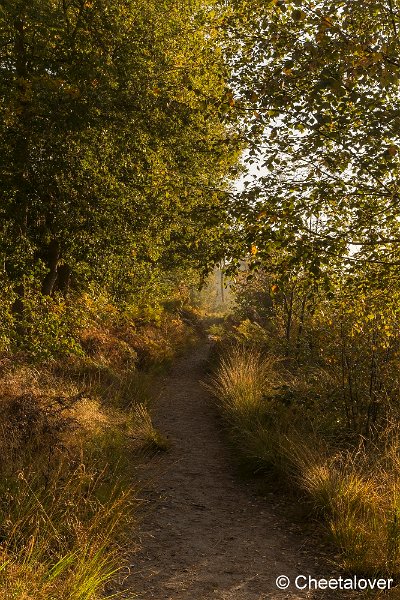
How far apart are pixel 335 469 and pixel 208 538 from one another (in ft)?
5.83

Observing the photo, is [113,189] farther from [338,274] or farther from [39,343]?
[338,274]

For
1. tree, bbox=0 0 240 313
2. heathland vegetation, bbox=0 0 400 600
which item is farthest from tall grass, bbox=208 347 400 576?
tree, bbox=0 0 240 313

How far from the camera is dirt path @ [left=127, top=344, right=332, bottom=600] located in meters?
4.95

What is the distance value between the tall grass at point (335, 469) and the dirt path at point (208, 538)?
19.0 inches

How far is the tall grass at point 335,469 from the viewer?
5.20 metres

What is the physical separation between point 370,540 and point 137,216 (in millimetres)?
8101

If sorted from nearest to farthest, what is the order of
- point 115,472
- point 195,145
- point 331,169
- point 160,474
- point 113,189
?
point 331,169 → point 115,472 → point 160,474 → point 113,189 → point 195,145

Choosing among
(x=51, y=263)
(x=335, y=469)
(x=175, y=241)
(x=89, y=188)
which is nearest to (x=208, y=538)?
(x=335, y=469)

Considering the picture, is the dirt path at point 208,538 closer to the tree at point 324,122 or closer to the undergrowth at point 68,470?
the undergrowth at point 68,470

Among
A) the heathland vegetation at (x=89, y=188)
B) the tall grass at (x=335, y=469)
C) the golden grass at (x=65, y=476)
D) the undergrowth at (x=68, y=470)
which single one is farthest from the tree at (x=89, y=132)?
the tall grass at (x=335, y=469)

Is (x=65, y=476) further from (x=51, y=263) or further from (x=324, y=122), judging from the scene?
(x=51, y=263)

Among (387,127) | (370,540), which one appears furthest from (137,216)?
(370,540)

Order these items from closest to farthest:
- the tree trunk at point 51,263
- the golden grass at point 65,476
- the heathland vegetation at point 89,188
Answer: the golden grass at point 65,476 < the heathland vegetation at point 89,188 < the tree trunk at point 51,263

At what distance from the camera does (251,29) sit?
7141mm
